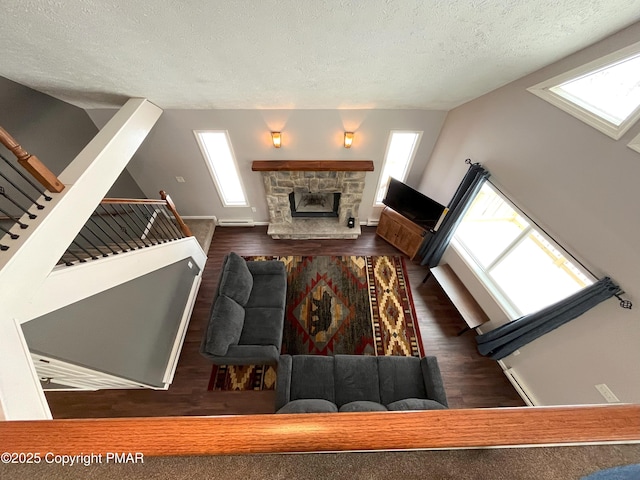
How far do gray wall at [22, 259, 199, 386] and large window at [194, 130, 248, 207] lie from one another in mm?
1554

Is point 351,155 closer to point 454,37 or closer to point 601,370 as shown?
point 454,37

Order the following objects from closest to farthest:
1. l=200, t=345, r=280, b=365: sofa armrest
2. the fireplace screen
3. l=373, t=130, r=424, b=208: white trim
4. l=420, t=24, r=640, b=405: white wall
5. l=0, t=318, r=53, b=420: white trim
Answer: l=0, t=318, r=53, b=420: white trim → l=420, t=24, r=640, b=405: white wall → l=200, t=345, r=280, b=365: sofa armrest → l=373, t=130, r=424, b=208: white trim → the fireplace screen

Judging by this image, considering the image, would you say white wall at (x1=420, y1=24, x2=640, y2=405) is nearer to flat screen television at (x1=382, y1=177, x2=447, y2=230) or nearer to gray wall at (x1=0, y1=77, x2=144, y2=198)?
flat screen television at (x1=382, y1=177, x2=447, y2=230)

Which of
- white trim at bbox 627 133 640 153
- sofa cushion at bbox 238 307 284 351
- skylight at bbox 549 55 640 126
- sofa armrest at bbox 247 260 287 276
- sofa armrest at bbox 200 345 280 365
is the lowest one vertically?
sofa armrest at bbox 200 345 280 365

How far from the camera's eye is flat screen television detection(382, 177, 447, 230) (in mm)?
3624

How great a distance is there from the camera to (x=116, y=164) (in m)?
2.36

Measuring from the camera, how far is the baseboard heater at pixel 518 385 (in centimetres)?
282

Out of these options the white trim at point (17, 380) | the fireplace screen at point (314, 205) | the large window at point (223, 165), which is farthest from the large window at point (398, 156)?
the white trim at point (17, 380)

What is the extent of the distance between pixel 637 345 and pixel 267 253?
4.28 meters

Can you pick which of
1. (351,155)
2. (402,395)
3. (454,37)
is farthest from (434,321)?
(454,37)

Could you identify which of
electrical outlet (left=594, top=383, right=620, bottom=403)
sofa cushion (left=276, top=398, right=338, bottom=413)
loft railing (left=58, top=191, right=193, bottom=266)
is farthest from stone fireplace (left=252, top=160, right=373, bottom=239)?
electrical outlet (left=594, top=383, right=620, bottom=403)

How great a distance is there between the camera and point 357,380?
8.84ft

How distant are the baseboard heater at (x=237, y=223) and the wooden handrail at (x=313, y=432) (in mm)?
4392

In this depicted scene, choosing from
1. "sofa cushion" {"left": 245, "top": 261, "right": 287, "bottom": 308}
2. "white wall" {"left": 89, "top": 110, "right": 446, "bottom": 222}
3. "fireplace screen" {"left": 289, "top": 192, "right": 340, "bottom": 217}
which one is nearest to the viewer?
"sofa cushion" {"left": 245, "top": 261, "right": 287, "bottom": 308}
